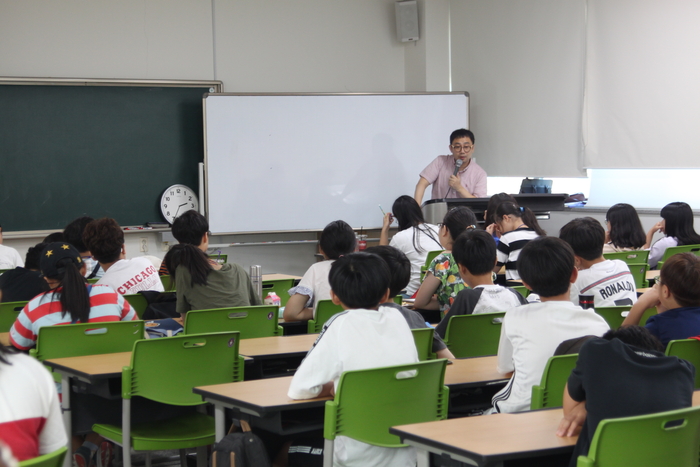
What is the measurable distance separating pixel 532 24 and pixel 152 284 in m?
5.14

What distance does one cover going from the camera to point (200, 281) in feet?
12.6

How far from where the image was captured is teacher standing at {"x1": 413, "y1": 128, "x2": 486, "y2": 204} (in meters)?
7.23

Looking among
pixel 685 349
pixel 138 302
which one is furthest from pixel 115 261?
pixel 685 349

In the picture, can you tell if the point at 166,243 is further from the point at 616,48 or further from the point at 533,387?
the point at 533,387

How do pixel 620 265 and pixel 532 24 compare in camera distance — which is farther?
pixel 532 24

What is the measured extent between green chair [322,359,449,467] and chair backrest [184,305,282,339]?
1.25 meters

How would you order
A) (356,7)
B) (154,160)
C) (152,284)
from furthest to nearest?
(356,7)
(154,160)
(152,284)

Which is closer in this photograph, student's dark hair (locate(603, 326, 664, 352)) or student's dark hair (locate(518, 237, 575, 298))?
student's dark hair (locate(603, 326, 664, 352))

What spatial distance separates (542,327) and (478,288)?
0.94 meters

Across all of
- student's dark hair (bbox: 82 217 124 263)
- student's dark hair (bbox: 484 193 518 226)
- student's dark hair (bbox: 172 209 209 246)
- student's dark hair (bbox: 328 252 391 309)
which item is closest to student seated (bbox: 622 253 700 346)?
student's dark hair (bbox: 328 252 391 309)

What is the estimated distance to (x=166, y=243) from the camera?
7715mm

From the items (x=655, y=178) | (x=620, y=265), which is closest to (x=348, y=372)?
(x=620, y=265)

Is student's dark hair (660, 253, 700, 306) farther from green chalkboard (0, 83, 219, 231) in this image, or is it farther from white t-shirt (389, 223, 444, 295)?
green chalkboard (0, 83, 219, 231)

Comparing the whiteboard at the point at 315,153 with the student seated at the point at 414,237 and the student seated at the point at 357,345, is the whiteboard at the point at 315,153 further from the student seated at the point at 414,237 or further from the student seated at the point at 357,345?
the student seated at the point at 357,345
